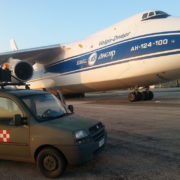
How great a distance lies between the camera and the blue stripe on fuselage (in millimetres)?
12461

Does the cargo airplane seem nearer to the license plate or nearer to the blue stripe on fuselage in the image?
the blue stripe on fuselage

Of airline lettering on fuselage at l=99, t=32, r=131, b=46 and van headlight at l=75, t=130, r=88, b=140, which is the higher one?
airline lettering on fuselage at l=99, t=32, r=131, b=46

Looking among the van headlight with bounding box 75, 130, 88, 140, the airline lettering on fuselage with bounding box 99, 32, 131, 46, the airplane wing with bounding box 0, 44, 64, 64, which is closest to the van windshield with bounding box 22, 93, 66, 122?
the van headlight with bounding box 75, 130, 88, 140

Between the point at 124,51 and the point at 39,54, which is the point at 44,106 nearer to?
the point at 124,51

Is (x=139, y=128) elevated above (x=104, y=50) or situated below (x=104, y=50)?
below

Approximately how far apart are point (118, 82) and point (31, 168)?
11.0 m

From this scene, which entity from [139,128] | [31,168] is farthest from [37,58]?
[31,168]

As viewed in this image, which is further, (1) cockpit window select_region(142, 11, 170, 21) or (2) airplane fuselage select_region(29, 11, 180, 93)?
(1) cockpit window select_region(142, 11, 170, 21)

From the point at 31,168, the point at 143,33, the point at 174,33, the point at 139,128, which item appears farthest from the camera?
the point at 143,33

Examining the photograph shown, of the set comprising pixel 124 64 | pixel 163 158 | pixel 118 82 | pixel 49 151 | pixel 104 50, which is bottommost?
pixel 163 158

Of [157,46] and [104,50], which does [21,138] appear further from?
[104,50]

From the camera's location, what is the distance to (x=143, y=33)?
44.1ft

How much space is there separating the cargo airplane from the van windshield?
29.0ft

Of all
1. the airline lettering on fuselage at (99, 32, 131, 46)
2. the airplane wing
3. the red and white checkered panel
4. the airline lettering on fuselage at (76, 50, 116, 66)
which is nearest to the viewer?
the red and white checkered panel
